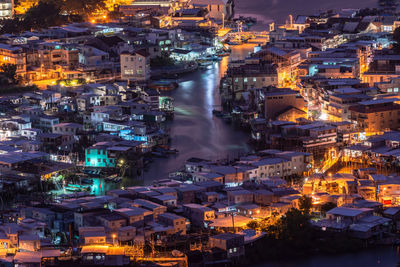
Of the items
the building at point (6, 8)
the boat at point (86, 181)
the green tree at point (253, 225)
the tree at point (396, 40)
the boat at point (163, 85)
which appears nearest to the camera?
the green tree at point (253, 225)

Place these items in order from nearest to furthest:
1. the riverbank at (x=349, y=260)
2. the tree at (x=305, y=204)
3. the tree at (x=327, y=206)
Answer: the riverbank at (x=349, y=260) < the tree at (x=305, y=204) < the tree at (x=327, y=206)

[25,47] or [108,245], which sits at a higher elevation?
[25,47]

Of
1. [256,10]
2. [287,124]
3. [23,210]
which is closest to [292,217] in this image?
[23,210]

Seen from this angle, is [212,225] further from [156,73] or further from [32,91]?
[156,73]

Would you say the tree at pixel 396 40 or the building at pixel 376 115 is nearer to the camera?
the building at pixel 376 115

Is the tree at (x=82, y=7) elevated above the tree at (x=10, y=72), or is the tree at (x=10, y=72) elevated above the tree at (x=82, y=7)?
the tree at (x=82, y=7)

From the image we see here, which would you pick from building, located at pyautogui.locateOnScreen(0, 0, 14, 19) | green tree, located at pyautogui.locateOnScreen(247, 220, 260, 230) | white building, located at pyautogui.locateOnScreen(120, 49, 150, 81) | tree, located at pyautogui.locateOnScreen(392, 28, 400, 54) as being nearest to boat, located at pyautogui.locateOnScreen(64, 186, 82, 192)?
green tree, located at pyautogui.locateOnScreen(247, 220, 260, 230)

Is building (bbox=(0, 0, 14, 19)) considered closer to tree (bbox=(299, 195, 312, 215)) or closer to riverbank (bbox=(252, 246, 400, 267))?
tree (bbox=(299, 195, 312, 215))

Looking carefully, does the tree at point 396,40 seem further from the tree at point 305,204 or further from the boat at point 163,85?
the tree at point 305,204

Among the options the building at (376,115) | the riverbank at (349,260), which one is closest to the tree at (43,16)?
the building at (376,115)
